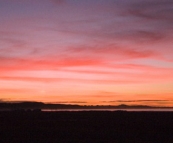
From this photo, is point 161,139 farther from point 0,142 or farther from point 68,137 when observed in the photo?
point 0,142

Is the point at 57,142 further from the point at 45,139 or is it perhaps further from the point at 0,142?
the point at 0,142

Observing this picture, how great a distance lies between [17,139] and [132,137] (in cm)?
923

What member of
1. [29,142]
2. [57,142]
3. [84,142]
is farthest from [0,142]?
[84,142]

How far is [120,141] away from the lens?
27.7m

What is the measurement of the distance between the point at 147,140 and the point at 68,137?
657cm

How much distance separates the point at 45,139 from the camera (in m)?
29.1

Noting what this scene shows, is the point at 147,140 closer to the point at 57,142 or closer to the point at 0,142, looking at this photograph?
the point at 57,142

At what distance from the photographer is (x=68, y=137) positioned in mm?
30609

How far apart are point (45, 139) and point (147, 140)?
792cm

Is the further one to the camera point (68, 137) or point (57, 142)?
point (68, 137)

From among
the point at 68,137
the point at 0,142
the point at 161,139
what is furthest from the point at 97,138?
the point at 0,142

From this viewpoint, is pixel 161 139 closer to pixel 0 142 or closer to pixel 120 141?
pixel 120 141

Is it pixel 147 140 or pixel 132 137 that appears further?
pixel 132 137

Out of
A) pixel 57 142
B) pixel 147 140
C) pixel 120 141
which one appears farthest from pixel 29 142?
pixel 147 140
